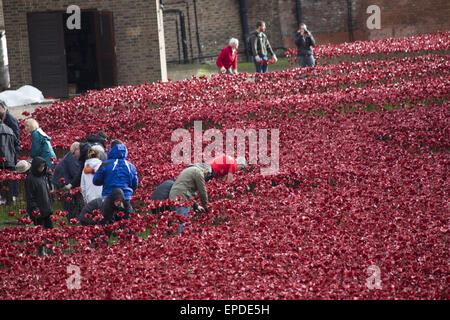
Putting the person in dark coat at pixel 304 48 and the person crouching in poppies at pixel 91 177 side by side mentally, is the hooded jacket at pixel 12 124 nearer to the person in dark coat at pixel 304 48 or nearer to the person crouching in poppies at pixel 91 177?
the person crouching in poppies at pixel 91 177

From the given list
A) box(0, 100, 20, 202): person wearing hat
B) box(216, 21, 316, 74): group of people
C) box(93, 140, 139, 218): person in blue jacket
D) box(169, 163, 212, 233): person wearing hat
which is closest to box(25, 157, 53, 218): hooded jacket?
box(93, 140, 139, 218): person in blue jacket

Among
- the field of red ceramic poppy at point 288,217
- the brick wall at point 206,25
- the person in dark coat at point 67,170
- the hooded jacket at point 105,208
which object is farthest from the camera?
the brick wall at point 206,25

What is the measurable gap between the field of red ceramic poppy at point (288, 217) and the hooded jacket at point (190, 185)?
0.99ft

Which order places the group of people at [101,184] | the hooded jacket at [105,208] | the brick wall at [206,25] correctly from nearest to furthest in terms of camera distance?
1. the hooded jacket at [105,208]
2. the group of people at [101,184]
3. the brick wall at [206,25]

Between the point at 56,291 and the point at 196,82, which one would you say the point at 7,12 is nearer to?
the point at 196,82

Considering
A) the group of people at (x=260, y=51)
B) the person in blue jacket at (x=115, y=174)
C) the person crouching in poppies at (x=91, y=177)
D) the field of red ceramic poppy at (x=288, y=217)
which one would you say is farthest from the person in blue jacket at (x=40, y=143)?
the group of people at (x=260, y=51)

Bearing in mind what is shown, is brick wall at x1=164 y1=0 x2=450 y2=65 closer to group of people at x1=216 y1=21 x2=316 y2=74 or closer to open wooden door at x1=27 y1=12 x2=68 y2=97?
group of people at x1=216 y1=21 x2=316 y2=74

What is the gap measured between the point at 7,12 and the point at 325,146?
42.9 ft

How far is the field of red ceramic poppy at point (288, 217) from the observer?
7109 mm

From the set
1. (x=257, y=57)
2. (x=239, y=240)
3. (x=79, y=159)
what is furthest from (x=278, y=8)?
(x=239, y=240)

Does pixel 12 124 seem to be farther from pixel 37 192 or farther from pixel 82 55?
pixel 82 55

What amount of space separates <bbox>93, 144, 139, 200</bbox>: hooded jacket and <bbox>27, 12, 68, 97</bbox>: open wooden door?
13.0 m

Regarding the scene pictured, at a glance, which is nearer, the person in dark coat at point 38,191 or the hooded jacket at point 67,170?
the person in dark coat at point 38,191

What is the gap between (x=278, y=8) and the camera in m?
30.4
